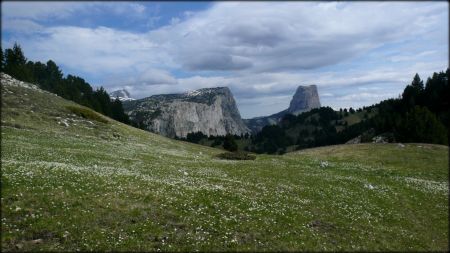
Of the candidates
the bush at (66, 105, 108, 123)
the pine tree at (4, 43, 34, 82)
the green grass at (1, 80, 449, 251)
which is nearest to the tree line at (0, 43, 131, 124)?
the pine tree at (4, 43, 34, 82)

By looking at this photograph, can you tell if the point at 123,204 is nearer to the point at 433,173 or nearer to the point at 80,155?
the point at 80,155

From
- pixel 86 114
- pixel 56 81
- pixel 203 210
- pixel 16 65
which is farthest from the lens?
pixel 56 81

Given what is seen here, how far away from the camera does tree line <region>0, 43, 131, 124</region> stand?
427ft

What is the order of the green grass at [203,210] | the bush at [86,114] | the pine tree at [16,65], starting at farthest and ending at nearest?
the pine tree at [16,65] < the bush at [86,114] < the green grass at [203,210]

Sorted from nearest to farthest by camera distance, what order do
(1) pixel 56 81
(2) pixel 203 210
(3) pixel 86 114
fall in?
(2) pixel 203 210, (3) pixel 86 114, (1) pixel 56 81

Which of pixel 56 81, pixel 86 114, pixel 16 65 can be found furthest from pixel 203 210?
pixel 56 81

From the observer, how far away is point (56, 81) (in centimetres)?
16725

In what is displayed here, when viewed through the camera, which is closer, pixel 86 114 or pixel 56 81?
pixel 86 114

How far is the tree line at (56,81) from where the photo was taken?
13012 cm

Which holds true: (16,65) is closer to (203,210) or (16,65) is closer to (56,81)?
(56,81)

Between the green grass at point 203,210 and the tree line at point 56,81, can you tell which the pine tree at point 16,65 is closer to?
the tree line at point 56,81

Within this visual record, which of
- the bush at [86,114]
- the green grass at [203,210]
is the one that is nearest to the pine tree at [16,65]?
the bush at [86,114]

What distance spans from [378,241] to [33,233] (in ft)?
56.0

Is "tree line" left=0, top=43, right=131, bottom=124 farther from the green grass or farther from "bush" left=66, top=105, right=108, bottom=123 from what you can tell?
the green grass
